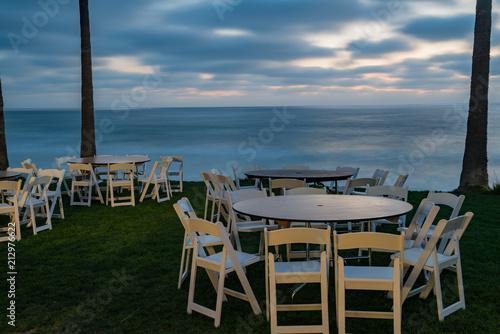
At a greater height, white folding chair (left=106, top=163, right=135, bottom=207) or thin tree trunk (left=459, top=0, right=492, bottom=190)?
thin tree trunk (left=459, top=0, right=492, bottom=190)

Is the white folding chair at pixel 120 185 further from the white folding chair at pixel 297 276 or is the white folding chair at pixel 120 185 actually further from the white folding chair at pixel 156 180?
the white folding chair at pixel 297 276

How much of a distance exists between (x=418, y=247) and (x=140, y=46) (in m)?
12.8

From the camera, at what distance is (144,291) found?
424 centimetres

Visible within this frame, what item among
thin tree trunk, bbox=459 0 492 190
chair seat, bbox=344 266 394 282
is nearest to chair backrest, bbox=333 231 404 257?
chair seat, bbox=344 266 394 282

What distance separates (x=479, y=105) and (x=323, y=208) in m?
8.09

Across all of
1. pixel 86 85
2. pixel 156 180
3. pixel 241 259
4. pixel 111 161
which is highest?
pixel 86 85

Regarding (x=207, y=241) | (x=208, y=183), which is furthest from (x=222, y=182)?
(x=207, y=241)

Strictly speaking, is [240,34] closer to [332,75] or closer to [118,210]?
[118,210]

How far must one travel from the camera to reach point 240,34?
473 inches

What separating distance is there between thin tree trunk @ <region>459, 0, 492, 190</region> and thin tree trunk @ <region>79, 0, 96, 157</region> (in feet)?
32.1

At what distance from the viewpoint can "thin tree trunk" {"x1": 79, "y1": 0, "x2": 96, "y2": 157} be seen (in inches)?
460

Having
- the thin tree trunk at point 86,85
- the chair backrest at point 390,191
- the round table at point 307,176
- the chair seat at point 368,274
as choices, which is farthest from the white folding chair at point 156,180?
the chair seat at point 368,274

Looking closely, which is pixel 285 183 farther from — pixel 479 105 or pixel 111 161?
pixel 479 105

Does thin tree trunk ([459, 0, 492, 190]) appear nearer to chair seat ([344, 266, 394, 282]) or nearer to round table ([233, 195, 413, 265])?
round table ([233, 195, 413, 265])
